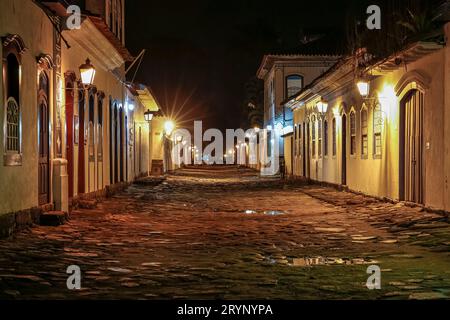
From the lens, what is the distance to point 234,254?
369 inches

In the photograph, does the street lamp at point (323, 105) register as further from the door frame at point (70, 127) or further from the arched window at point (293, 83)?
the arched window at point (293, 83)

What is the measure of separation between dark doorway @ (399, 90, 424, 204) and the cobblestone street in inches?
22.9

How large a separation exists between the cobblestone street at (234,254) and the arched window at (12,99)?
1.38 metres

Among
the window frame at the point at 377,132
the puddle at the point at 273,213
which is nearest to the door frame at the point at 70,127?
the puddle at the point at 273,213

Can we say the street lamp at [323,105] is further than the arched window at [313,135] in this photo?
No

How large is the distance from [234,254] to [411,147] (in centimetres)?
734

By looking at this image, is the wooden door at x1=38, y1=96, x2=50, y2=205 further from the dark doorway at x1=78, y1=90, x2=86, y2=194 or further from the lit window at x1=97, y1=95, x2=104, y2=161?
the lit window at x1=97, y1=95, x2=104, y2=161

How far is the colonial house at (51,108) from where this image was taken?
10.5m

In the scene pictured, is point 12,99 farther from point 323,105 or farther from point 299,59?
point 299,59

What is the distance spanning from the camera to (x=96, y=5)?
20.4m

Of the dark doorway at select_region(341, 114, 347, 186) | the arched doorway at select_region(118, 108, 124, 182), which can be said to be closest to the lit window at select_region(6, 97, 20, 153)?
the arched doorway at select_region(118, 108, 124, 182)
